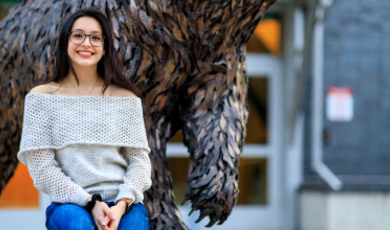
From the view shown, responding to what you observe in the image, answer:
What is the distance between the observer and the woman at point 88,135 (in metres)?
1.44

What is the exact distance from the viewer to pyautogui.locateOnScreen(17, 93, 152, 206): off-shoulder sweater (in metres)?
1.45

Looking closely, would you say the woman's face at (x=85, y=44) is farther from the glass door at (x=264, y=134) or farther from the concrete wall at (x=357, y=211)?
the glass door at (x=264, y=134)

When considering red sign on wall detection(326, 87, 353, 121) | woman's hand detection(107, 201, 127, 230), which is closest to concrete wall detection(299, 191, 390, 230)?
red sign on wall detection(326, 87, 353, 121)

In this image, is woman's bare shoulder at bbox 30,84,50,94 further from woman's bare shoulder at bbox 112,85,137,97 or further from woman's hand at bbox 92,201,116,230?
woman's hand at bbox 92,201,116,230

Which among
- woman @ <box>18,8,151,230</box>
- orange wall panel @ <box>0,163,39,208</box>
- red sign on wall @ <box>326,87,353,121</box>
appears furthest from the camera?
red sign on wall @ <box>326,87,353,121</box>

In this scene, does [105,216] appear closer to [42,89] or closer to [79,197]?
[79,197]

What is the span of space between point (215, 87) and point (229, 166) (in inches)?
11.0

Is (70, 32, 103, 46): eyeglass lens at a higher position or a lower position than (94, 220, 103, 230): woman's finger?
higher

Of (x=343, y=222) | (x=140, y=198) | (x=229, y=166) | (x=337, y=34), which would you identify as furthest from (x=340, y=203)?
(x=140, y=198)

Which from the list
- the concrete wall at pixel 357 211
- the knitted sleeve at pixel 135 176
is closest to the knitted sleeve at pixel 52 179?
the knitted sleeve at pixel 135 176

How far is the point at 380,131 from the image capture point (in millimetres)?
5324

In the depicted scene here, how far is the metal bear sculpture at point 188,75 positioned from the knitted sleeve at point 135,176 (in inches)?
8.5

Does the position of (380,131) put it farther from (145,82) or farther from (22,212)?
(145,82)

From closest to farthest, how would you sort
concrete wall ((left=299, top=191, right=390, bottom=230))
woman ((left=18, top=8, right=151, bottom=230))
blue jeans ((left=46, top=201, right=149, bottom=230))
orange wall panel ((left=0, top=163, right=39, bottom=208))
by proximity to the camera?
blue jeans ((left=46, top=201, right=149, bottom=230)) < woman ((left=18, top=8, right=151, bottom=230)) < concrete wall ((left=299, top=191, right=390, bottom=230)) < orange wall panel ((left=0, top=163, right=39, bottom=208))
